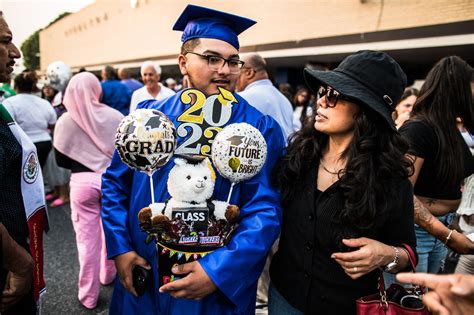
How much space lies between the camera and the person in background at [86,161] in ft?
9.37

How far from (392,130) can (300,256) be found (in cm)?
63

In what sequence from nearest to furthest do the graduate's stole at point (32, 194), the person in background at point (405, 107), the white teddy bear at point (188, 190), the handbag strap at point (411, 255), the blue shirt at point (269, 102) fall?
the white teddy bear at point (188, 190)
the handbag strap at point (411, 255)
the graduate's stole at point (32, 194)
the blue shirt at point (269, 102)
the person in background at point (405, 107)

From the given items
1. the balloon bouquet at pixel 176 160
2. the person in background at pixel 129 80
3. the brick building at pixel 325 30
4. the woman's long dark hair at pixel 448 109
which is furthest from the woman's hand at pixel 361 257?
the brick building at pixel 325 30

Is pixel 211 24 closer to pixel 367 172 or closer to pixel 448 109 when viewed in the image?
pixel 367 172

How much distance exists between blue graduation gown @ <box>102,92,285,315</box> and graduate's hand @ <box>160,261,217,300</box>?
26 mm

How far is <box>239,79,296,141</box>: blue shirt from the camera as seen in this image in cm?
320

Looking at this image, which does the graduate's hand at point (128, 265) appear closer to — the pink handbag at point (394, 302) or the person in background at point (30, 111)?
the pink handbag at point (394, 302)

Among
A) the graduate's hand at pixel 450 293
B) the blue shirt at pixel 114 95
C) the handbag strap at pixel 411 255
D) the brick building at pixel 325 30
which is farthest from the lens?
the brick building at pixel 325 30

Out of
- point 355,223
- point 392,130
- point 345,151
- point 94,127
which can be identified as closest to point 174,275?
point 355,223

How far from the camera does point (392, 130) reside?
1358 mm

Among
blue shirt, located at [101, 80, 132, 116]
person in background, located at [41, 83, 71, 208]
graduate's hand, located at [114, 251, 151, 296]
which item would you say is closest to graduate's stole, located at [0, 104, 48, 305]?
graduate's hand, located at [114, 251, 151, 296]

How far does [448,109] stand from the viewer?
193 centimetres

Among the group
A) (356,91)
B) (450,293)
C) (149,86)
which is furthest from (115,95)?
(450,293)

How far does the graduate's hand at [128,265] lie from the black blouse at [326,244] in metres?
0.65
